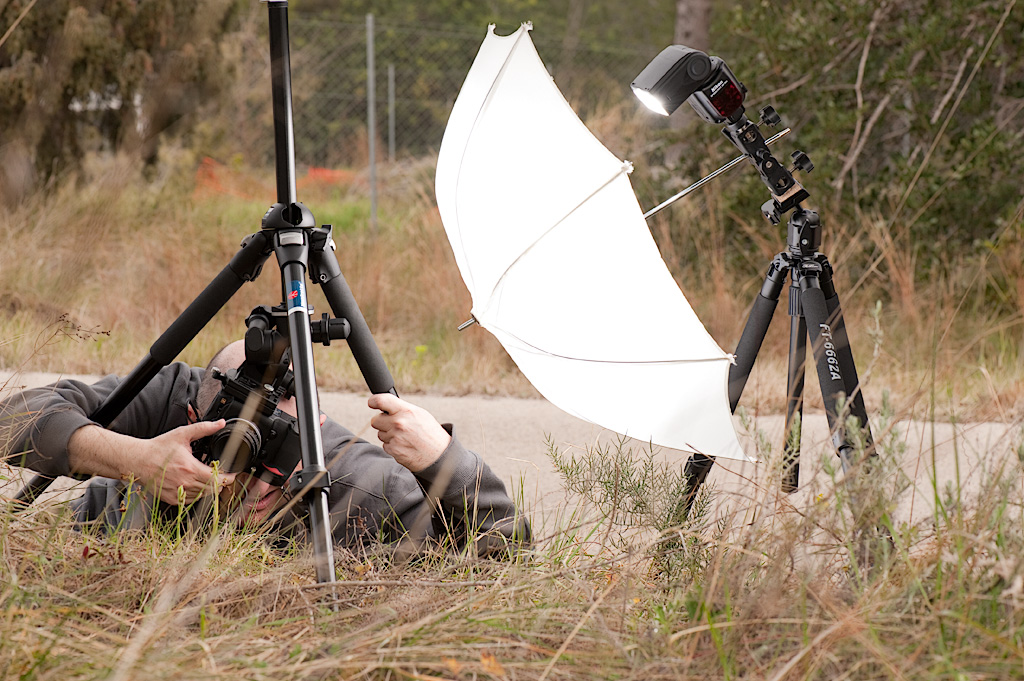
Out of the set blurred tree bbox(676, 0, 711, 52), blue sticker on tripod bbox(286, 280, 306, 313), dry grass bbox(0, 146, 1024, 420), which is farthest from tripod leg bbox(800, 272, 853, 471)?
blurred tree bbox(676, 0, 711, 52)

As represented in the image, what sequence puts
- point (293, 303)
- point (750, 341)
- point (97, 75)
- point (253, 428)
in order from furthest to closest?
point (97, 75)
point (750, 341)
point (253, 428)
point (293, 303)

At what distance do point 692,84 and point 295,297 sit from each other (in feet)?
2.46

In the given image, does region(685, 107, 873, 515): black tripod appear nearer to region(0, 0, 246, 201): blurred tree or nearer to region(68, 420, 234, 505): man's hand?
region(68, 420, 234, 505): man's hand

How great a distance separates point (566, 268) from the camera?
4.61 ft

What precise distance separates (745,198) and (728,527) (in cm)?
395

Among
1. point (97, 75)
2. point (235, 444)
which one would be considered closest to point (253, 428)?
point (235, 444)

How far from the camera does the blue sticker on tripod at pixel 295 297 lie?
1.24 m

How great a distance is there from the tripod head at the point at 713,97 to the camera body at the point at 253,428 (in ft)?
2.55

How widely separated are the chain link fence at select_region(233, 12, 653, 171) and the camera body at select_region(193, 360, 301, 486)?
26.1 feet

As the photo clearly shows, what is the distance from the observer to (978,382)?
3.66 meters

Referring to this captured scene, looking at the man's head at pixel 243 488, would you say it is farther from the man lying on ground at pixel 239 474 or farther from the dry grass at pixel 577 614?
the dry grass at pixel 577 614

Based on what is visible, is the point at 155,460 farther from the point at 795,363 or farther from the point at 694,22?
the point at 694,22

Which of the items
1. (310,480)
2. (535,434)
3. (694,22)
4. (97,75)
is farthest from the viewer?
(694,22)

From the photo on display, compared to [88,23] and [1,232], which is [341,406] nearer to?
[1,232]
